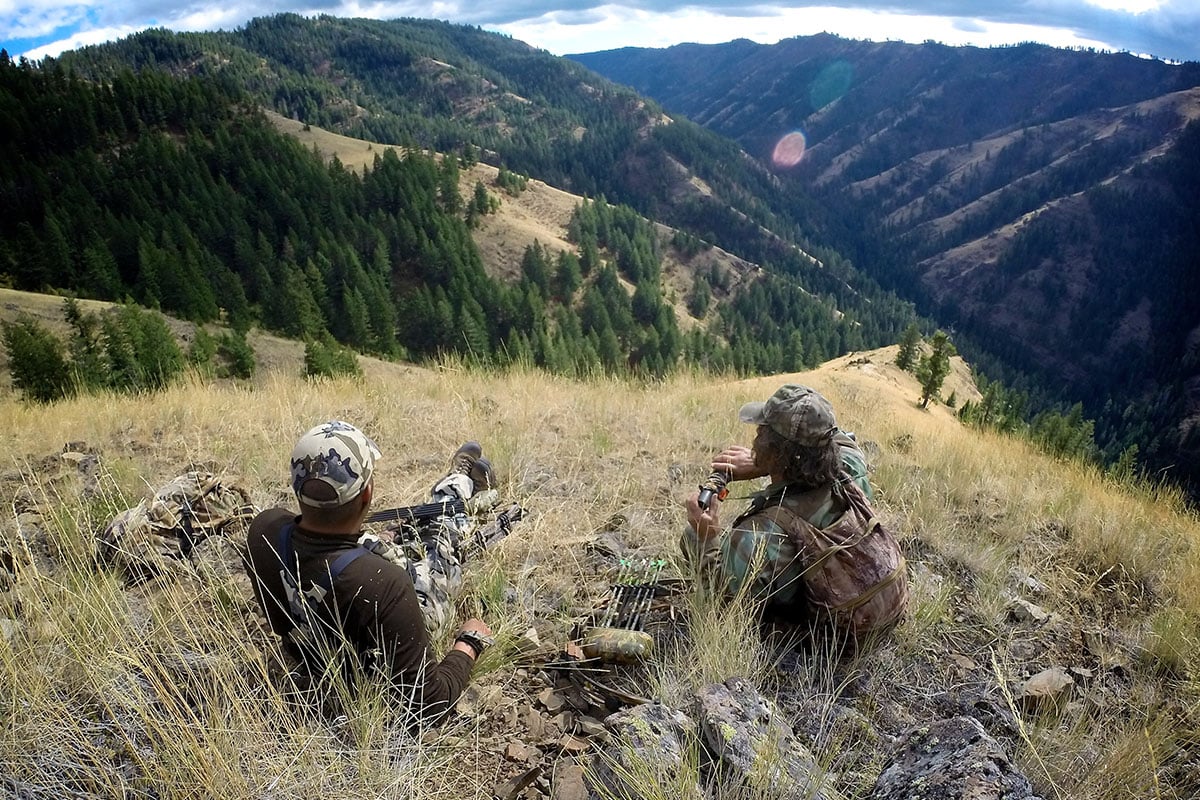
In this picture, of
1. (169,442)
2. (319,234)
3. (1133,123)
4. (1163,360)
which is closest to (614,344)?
(319,234)

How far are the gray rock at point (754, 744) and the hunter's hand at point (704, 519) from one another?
78cm

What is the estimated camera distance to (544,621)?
10.0ft

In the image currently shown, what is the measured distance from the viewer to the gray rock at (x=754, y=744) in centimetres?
185

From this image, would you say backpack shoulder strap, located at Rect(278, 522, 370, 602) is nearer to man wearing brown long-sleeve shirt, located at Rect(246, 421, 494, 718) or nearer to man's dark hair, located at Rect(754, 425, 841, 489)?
man wearing brown long-sleeve shirt, located at Rect(246, 421, 494, 718)

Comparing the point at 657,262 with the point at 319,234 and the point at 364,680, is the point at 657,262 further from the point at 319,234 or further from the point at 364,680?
the point at 364,680

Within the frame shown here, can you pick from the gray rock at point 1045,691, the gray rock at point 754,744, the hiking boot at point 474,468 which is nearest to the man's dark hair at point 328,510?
the gray rock at point 754,744

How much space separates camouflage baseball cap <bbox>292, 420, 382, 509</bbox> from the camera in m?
2.26

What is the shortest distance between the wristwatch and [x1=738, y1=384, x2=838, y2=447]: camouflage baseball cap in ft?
5.12

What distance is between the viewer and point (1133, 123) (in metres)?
194

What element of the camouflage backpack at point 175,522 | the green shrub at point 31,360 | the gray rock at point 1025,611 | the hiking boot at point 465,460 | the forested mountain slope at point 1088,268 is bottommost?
the forested mountain slope at point 1088,268

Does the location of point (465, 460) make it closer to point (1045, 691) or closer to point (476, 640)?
point (476, 640)

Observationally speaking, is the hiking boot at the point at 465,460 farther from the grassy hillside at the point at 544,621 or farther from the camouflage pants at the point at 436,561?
the camouflage pants at the point at 436,561

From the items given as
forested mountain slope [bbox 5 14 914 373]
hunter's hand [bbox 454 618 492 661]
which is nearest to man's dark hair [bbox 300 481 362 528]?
hunter's hand [bbox 454 618 492 661]

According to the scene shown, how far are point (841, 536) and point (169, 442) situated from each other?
214 inches
